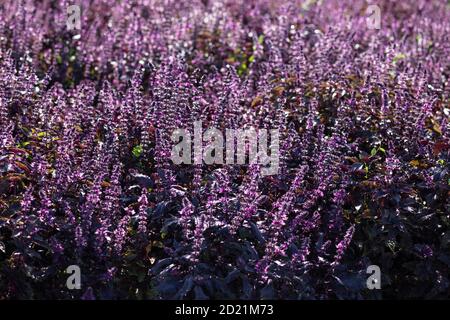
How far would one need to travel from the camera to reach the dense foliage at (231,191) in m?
4.02

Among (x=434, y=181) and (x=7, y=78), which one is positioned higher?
(x=7, y=78)

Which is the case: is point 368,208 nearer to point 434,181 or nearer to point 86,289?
point 434,181

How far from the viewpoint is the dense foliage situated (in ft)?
13.2

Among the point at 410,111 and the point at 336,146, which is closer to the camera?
the point at 336,146

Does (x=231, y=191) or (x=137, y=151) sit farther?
(x=137, y=151)

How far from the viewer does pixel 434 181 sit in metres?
4.51

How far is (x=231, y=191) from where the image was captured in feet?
14.3

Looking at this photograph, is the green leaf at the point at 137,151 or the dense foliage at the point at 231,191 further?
the green leaf at the point at 137,151

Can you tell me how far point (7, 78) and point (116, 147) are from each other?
102cm

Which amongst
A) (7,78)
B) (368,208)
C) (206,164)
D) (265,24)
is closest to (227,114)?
(206,164)

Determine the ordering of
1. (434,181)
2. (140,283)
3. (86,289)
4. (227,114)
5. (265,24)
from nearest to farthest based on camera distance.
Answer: (86,289) < (140,283) < (434,181) < (227,114) < (265,24)

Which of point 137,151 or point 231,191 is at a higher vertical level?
point 137,151

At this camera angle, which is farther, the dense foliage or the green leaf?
the green leaf
